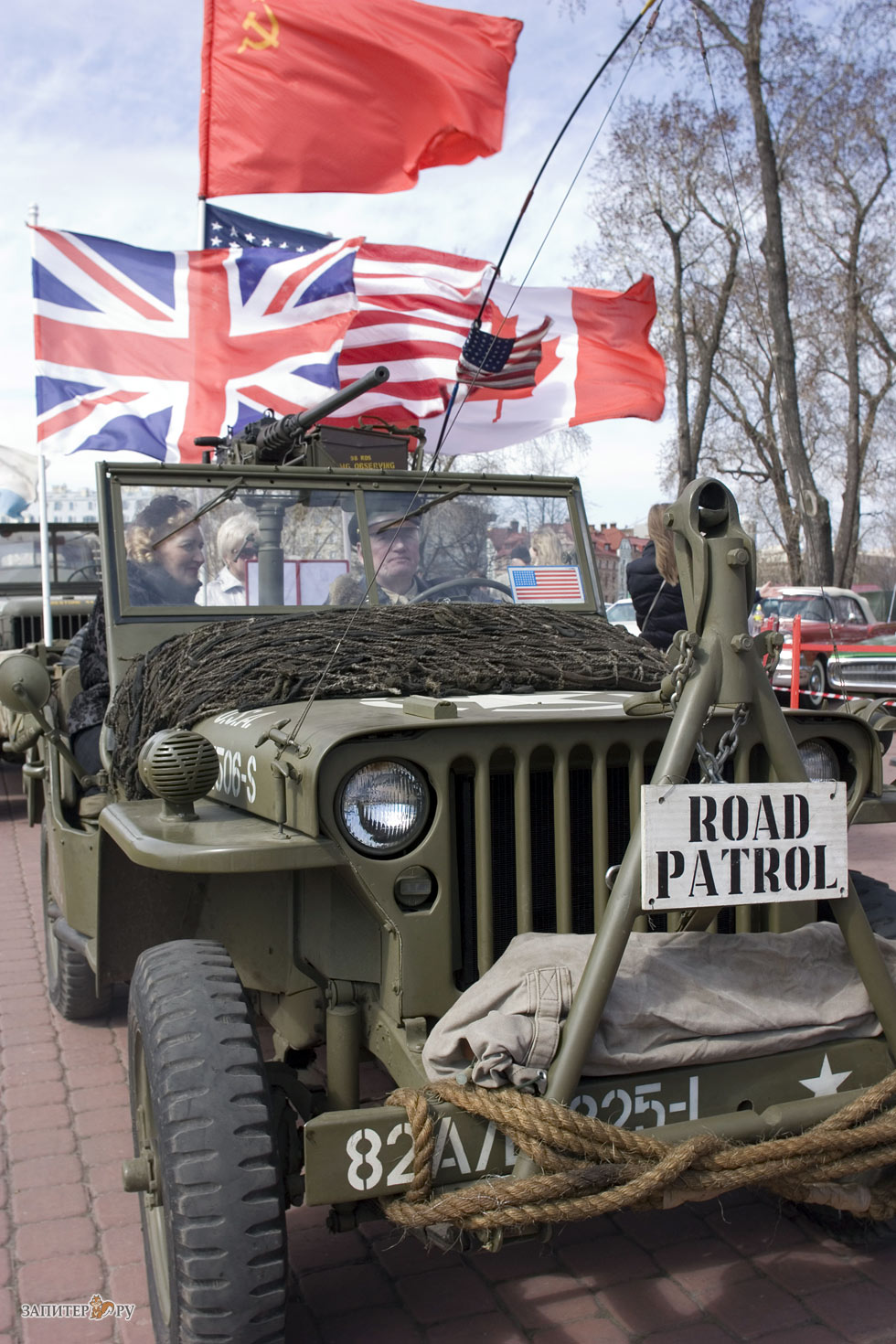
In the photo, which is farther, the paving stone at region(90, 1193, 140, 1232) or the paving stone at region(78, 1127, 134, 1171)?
the paving stone at region(78, 1127, 134, 1171)

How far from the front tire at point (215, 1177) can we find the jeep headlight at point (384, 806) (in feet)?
1.36

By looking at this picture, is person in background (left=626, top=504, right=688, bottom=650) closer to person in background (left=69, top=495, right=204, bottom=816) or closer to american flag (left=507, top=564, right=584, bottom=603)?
american flag (left=507, top=564, right=584, bottom=603)

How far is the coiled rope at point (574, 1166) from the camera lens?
204 cm

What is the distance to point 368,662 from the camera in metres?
3.17

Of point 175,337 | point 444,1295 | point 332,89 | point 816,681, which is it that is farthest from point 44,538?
point 816,681

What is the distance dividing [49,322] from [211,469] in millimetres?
3521

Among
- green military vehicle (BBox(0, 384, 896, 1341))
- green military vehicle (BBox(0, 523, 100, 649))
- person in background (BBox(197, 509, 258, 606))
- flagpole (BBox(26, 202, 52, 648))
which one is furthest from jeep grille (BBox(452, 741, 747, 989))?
green military vehicle (BBox(0, 523, 100, 649))

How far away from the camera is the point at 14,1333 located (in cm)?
257

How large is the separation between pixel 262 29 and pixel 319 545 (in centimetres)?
487

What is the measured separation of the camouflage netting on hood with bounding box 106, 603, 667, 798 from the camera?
3047 mm

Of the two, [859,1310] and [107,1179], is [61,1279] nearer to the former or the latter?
[107,1179]

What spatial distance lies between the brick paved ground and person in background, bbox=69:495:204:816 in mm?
1259

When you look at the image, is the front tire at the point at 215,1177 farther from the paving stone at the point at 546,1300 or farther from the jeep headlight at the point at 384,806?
the paving stone at the point at 546,1300

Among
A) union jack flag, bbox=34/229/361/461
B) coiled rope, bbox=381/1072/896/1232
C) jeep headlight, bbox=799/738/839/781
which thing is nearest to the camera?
coiled rope, bbox=381/1072/896/1232
